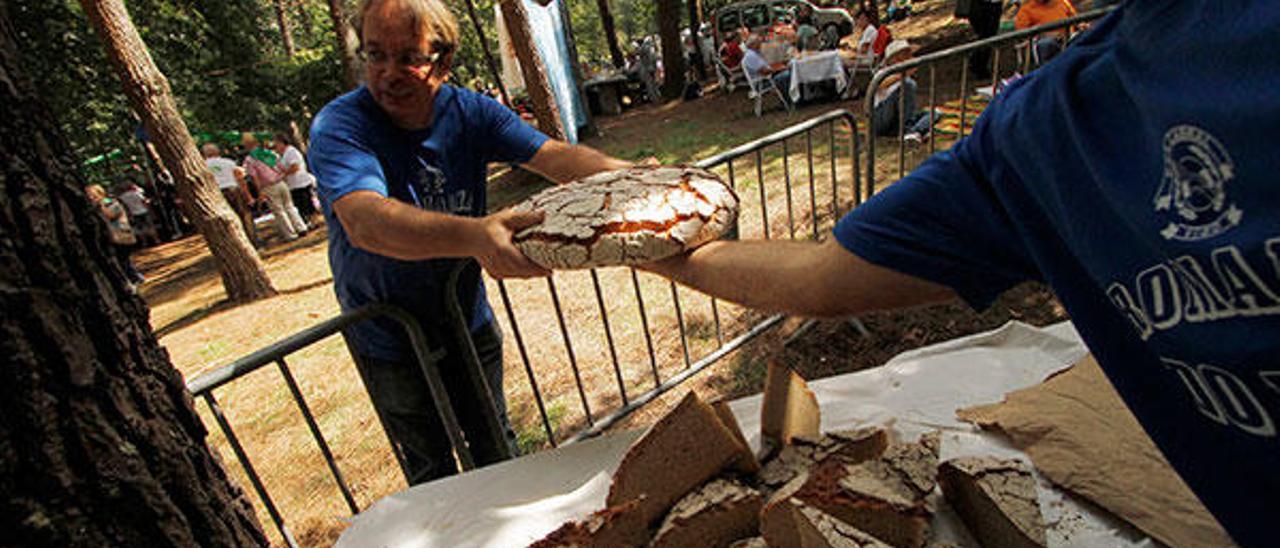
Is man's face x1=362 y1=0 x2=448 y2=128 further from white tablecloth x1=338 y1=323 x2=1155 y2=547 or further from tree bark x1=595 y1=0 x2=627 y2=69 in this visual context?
tree bark x1=595 y1=0 x2=627 y2=69

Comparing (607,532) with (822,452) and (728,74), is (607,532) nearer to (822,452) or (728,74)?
(822,452)

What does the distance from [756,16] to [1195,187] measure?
18.0 metres

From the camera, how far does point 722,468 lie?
4.61 feet

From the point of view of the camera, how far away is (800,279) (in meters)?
1.25

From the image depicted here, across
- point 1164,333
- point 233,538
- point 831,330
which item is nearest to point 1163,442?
point 1164,333

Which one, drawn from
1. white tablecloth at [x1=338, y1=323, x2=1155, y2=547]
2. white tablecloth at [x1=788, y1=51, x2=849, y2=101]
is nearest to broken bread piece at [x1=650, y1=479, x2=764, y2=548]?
white tablecloth at [x1=338, y1=323, x2=1155, y2=547]

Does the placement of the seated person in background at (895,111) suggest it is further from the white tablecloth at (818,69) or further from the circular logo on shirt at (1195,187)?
the circular logo on shirt at (1195,187)

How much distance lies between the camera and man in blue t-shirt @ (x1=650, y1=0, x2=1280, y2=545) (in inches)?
23.8

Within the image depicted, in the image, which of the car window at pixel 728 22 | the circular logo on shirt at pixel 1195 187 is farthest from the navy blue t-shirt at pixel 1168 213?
the car window at pixel 728 22

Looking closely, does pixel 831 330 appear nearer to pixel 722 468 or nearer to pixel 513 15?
pixel 722 468

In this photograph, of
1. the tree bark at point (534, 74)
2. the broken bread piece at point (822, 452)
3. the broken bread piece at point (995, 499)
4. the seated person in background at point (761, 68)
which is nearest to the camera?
the broken bread piece at point (995, 499)

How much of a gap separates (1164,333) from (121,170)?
19.5 m

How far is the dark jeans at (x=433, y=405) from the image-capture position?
1.97 m

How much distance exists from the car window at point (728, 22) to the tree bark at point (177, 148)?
45.8 ft
